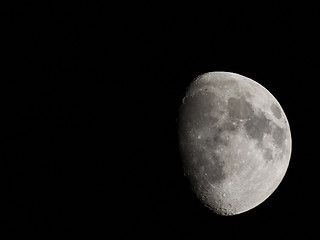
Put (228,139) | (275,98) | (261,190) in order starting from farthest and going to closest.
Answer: (275,98) → (261,190) → (228,139)

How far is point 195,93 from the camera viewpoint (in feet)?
15.3

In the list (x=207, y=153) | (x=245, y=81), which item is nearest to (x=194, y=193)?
(x=207, y=153)

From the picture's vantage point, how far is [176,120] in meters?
4.59

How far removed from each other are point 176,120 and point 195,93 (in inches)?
16.2

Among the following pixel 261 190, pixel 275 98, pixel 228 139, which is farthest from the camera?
pixel 275 98

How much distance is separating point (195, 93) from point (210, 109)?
338 millimetres

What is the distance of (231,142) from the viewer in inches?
170

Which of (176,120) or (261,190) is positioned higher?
(176,120)

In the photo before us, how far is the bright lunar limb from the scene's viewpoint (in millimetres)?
4340

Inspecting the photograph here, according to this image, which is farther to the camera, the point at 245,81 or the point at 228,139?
the point at 245,81

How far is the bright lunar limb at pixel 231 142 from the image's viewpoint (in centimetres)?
434

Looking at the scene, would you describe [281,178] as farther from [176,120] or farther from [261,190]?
[176,120]

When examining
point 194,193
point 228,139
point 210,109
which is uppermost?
point 210,109

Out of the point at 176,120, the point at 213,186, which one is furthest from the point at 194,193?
the point at 176,120
